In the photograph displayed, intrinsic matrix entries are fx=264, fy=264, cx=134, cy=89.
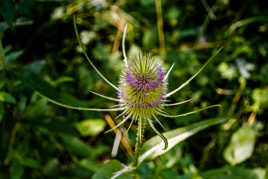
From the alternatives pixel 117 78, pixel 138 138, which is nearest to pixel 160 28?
pixel 117 78

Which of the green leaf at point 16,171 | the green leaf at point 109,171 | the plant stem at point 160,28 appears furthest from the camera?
the plant stem at point 160,28

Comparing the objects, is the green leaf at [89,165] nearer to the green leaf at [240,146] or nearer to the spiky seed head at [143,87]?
the spiky seed head at [143,87]

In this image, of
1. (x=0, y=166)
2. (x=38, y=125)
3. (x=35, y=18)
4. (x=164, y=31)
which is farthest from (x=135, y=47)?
(x=0, y=166)

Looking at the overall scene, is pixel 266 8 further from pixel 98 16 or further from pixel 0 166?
pixel 0 166

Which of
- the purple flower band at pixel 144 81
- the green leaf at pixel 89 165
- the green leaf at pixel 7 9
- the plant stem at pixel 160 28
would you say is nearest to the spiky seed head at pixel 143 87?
the purple flower band at pixel 144 81

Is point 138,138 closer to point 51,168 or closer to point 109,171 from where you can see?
point 109,171

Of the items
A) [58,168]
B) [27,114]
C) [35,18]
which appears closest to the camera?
[27,114]
